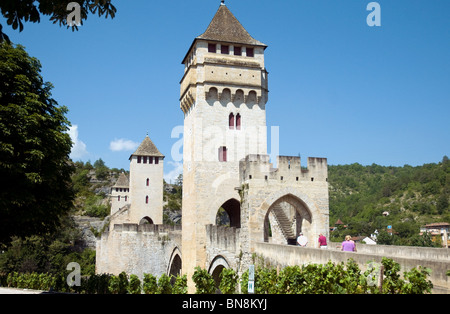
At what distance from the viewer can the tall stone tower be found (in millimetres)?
25938

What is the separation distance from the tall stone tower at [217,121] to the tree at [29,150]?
12.2 m

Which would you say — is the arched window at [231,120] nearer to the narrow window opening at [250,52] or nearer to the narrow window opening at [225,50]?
the narrow window opening at [225,50]

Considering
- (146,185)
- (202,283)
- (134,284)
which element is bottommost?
(134,284)

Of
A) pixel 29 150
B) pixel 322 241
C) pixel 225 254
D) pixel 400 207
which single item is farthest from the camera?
pixel 400 207

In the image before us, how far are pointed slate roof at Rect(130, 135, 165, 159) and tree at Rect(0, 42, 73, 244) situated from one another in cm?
3512

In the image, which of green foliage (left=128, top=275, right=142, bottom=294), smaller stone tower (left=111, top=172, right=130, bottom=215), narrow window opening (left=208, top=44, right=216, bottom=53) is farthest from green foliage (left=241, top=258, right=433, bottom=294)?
smaller stone tower (left=111, top=172, right=130, bottom=215)

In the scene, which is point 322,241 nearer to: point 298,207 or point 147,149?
point 298,207

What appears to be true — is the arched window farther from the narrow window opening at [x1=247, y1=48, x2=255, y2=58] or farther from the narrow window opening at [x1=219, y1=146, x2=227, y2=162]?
the narrow window opening at [x1=247, y1=48, x2=255, y2=58]

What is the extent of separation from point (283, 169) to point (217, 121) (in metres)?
8.09

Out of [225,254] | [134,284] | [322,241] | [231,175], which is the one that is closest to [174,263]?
[231,175]

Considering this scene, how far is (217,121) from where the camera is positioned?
2667 cm
